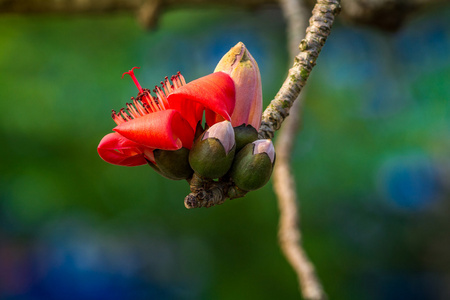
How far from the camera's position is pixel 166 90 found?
2.46 feet

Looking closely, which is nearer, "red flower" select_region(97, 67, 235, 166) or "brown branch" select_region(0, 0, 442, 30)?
"red flower" select_region(97, 67, 235, 166)

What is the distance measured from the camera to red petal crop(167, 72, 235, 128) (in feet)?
2.10

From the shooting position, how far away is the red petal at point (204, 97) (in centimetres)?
64

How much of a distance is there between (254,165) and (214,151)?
2.1 inches

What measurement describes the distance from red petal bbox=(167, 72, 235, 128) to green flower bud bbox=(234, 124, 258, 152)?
0.10 ft

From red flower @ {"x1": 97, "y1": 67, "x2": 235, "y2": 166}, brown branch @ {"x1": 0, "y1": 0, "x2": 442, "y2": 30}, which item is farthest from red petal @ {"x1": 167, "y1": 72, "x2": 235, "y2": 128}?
brown branch @ {"x1": 0, "y1": 0, "x2": 442, "y2": 30}

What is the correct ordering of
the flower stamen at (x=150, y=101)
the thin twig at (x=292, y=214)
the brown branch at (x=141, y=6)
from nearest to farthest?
1. the flower stamen at (x=150, y=101)
2. the thin twig at (x=292, y=214)
3. the brown branch at (x=141, y=6)

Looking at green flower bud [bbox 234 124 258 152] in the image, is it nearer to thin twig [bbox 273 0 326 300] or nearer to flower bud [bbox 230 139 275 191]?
flower bud [bbox 230 139 275 191]

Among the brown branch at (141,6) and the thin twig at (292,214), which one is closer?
the thin twig at (292,214)

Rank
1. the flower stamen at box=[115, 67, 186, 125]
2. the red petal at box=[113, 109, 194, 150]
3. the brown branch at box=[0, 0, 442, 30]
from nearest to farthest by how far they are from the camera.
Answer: the red petal at box=[113, 109, 194, 150] → the flower stamen at box=[115, 67, 186, 125] → the brown branch at box=[0, 0, 442, 30]

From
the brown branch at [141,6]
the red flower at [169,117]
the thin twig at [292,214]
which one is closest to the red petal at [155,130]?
the red flower at [169,117]

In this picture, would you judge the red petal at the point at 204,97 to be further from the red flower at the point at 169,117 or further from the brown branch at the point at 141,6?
the brown branch at the point at 141,6

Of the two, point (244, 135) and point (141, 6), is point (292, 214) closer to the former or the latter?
point (244, 135)

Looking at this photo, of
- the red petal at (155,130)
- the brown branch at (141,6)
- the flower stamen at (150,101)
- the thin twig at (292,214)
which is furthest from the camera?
the brown branch at (141,6)
